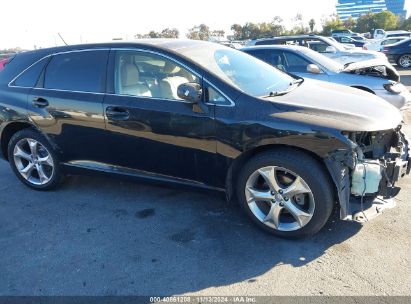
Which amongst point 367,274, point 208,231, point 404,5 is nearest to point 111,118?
point 208,231

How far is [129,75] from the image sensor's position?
3.71 meters

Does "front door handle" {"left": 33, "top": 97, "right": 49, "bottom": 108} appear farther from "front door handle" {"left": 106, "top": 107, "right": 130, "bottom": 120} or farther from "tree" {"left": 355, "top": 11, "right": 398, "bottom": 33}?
"tree" {"left": 355, "top": 11, "right": 398, "bottom": 33}

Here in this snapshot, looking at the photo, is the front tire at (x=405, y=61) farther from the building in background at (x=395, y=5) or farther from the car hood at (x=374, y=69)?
the building in background at (x=395, y=5)

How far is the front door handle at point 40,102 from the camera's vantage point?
4.09 meters

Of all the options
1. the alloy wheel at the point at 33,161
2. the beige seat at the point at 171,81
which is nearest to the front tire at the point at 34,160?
the alloy wheel at the point at 33,161

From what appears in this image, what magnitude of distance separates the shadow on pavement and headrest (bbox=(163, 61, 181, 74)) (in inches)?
54.9

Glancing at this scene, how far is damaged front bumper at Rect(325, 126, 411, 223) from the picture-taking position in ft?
9.43

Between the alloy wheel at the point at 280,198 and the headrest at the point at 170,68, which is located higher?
the headrest at the point at 170,68

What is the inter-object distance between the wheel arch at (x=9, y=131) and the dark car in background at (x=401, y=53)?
16.8 m

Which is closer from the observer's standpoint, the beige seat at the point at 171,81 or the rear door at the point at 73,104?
the beige seat at the point at 171,81

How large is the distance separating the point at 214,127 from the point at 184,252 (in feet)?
3.59

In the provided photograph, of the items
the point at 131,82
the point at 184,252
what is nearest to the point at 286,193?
the point at 184,252

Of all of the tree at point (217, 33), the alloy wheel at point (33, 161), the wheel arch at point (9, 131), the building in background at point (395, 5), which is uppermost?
the building in background at point (395, 5)

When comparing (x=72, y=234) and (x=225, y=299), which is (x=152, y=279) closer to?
(x=225, y=299)
